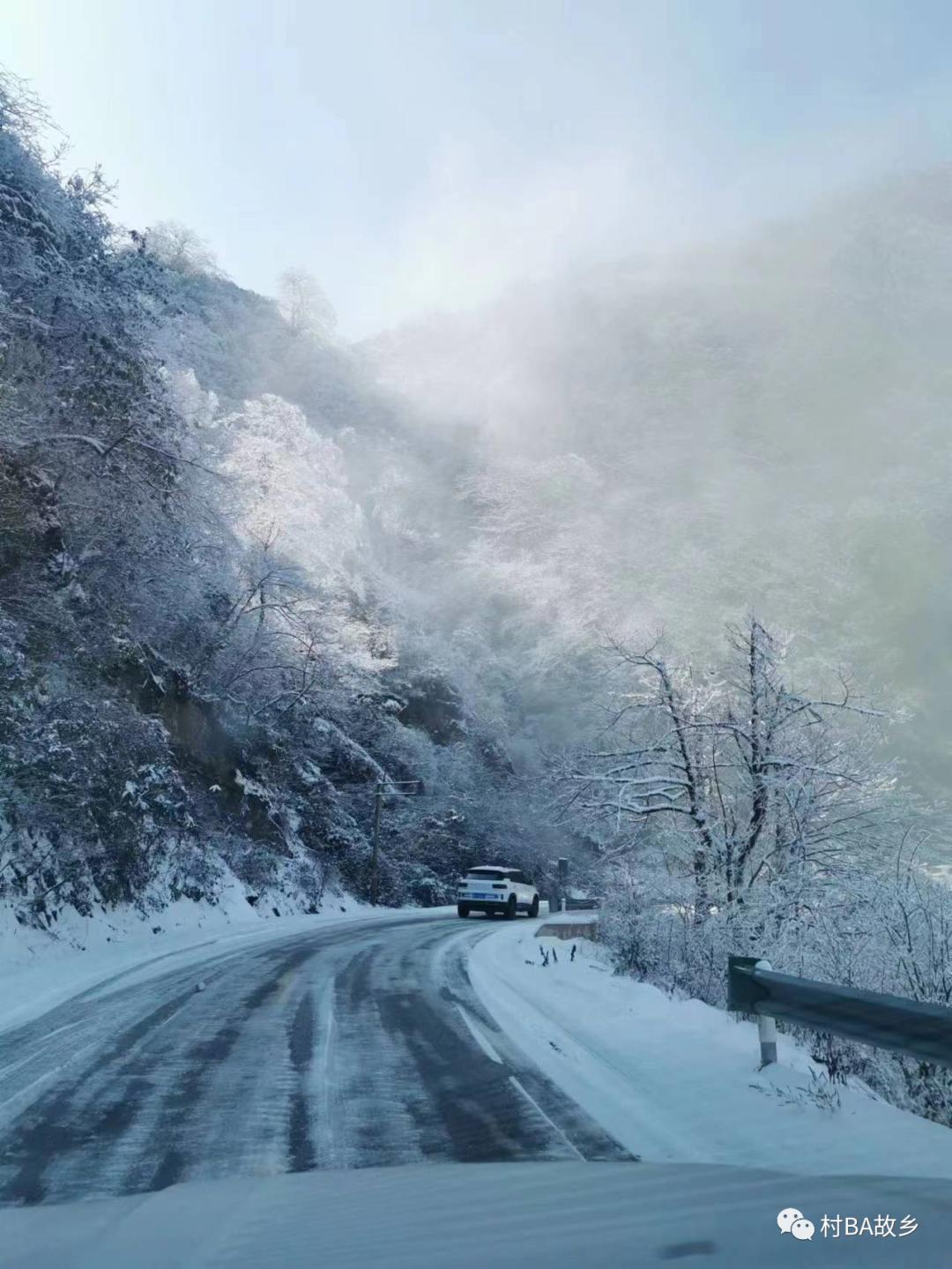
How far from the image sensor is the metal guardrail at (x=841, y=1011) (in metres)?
4.28

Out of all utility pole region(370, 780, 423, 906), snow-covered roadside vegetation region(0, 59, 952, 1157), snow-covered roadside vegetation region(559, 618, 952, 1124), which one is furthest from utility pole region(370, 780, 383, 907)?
snow-covered roadside vegetation region(559, 618, 952, 1124)

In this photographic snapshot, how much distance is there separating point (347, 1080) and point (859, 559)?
226 ft

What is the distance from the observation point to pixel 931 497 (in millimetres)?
71562

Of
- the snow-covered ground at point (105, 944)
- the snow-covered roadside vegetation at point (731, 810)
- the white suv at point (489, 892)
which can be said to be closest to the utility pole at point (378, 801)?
the white suv at point (489, 892)

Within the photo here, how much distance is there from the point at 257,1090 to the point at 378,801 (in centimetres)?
2888

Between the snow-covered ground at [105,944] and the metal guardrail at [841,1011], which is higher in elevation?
the metal guardrail at [841,1011]

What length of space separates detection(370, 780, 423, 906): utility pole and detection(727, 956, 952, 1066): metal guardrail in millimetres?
27993

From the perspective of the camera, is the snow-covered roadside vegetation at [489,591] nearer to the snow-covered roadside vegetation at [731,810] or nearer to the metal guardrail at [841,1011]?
the snow-covered roadside vegetation at [731,810]

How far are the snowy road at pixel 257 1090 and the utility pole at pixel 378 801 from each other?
22.6 meters

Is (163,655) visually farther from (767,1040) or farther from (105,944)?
(767,1040)

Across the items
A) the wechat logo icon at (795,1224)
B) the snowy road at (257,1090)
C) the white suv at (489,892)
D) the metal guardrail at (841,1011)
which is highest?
the metal guardrail at (841,1011)

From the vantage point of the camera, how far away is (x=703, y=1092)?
5992 millimetres

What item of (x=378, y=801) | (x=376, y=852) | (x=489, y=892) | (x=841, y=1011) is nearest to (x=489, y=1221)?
(x=841, y=1011)

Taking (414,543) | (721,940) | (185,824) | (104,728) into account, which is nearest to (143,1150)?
(721,940)
